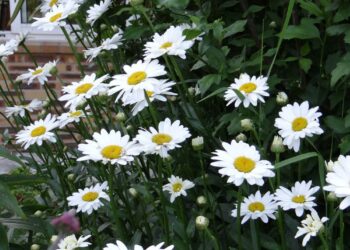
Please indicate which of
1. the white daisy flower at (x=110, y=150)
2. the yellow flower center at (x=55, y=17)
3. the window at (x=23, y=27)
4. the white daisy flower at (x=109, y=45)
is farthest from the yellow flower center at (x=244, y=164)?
the window at (x=23, y=27)

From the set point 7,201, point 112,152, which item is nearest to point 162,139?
point 112,152

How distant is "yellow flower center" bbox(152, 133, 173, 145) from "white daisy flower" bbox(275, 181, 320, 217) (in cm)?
24

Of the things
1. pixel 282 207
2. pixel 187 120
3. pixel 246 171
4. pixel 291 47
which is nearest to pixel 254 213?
pixel 282 207

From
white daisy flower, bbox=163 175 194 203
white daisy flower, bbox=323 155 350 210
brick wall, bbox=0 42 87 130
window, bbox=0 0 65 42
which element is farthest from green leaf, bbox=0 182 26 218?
window, bbox=0 0 65 42

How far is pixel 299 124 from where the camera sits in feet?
4.42

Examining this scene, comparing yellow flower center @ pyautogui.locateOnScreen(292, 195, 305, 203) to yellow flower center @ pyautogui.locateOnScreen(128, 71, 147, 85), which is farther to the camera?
yellow flower center @ pyautogui.locateOnScreen(128, 71, 147, 85)

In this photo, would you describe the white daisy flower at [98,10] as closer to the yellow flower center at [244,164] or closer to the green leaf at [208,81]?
the green leaf at [208,81]

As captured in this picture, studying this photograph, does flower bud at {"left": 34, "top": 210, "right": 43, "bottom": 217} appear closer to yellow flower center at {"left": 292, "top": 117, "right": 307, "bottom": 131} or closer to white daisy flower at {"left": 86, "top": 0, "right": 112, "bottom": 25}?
white daisy flower at {"left": 86, "top": 0, "right": 112, "bottom": 25}

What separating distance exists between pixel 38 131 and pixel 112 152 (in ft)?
1.51

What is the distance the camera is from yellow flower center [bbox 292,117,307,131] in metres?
1.34

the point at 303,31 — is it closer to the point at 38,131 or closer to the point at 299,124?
the point at 299,124

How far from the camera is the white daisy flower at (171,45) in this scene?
1502 millimetres

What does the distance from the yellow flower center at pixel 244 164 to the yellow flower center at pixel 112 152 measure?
0.23 metres

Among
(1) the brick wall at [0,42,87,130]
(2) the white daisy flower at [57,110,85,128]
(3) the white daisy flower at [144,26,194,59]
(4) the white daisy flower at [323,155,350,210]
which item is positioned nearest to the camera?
(4) the white daisy flower at [323,155,350,210]
